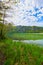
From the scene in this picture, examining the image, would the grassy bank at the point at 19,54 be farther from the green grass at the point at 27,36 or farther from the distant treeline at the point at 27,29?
the distant treeline at the point at 27,29

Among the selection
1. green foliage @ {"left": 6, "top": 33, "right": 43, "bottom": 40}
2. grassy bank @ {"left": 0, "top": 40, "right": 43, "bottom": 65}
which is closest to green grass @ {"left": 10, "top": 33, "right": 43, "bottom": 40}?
green foliage @ {"left": 6, "top": 33, "right": 43, "bottom": 40}

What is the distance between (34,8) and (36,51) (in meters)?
0.75

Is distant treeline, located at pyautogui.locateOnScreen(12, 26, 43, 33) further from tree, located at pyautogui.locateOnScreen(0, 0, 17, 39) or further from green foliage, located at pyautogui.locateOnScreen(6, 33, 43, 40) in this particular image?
tree, located at pyautogui.locateOnScreen(0, 0, 17, 39)

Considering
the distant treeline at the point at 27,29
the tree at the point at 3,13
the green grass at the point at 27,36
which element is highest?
the tree at the point at 3,13

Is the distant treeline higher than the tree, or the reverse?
the tree

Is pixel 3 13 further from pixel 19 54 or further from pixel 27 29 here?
pixel 19 54

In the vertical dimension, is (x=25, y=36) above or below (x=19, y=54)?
above

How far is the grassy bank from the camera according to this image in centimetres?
239

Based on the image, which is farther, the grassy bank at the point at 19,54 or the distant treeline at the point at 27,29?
the distant treeline at the point at 27,29

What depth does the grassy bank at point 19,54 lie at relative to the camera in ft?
7.84

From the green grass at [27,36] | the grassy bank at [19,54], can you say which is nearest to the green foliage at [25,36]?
the green grass at [27,36]

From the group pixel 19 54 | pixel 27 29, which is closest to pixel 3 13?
pixel 27 29

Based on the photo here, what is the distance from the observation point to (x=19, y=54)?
7.93 feet

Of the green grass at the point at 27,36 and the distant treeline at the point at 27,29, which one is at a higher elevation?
the distant treeline at the point at 27,29
